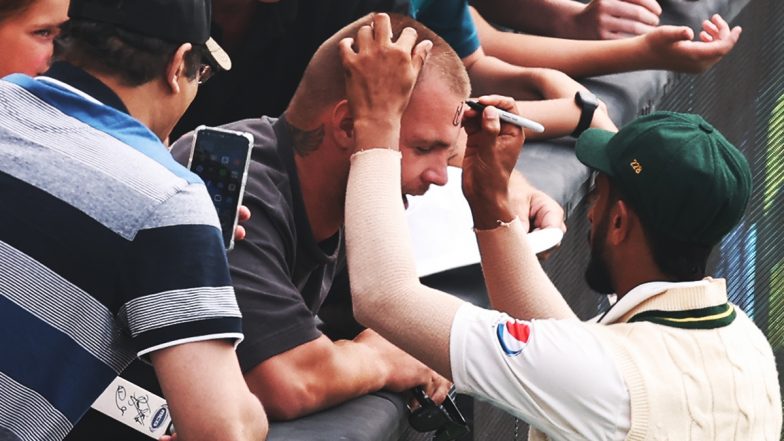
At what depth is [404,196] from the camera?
2.73m

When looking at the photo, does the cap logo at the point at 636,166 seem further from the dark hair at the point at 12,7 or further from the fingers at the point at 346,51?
the dark hair at the point at 12,7

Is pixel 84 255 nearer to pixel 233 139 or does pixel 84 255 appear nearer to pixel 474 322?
pixel 233 139

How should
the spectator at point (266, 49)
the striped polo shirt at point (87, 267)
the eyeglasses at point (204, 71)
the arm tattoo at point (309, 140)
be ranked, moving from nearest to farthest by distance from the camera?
the striped polo shirt at point (87, 267)
the eyeglasses at point (204, 71)
the arm tattoo at point (309, 140)
the spectator at point (266, 49)

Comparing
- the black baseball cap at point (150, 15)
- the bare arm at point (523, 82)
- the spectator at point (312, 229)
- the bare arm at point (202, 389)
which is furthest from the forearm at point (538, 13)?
the bare arm at point (202, 389)

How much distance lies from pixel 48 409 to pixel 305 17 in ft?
5.11

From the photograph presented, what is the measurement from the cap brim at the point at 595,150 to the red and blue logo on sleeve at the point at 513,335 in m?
0.32

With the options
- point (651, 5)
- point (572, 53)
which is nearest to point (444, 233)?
point (572, 53)

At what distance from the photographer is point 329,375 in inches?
92.0

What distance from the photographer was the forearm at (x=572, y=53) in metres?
3.86

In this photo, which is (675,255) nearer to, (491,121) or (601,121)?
(491,121)

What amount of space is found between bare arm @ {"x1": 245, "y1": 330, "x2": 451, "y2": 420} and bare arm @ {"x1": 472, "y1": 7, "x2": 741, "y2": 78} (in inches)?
62.4

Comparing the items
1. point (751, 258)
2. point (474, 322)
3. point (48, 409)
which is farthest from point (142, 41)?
point (751, 258)

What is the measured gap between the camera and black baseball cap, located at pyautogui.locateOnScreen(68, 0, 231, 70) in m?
1.97

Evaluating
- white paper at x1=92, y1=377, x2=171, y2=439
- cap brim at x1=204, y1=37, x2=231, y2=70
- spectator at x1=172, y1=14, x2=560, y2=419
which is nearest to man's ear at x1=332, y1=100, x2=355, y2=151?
spectator at x1=172, y1=14, x2=560, y2=419
